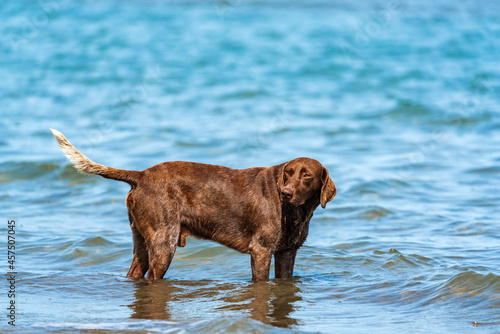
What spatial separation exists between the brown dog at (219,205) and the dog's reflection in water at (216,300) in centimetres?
20

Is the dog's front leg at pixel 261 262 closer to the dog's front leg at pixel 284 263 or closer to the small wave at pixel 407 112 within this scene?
the dog's front leg at pixel 284 263

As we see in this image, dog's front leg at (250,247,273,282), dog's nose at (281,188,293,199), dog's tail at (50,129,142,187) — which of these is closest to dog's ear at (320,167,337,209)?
dog's nose at (281,188,293,199)

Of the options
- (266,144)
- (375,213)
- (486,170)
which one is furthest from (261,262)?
(266,144)

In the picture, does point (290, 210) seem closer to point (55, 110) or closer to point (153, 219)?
point (153, 219)

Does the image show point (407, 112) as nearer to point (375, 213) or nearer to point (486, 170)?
point (486, 170)

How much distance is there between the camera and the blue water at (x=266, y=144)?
21.6 ft

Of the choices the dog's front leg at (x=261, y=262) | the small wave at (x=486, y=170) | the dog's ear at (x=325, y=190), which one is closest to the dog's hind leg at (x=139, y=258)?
the dog's front leg at (x=261, y=262)

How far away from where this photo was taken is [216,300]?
6637 millimetres

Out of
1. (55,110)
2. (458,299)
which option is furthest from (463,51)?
(458,299)

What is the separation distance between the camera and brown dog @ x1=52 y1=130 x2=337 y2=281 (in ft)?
22.5

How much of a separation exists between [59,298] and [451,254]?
4503 millimetres

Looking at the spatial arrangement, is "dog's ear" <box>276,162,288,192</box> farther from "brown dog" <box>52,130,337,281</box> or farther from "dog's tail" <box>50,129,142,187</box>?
"dog's tail" <box>50,129,142,187</box>

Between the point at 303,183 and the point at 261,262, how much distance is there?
95 centimetres

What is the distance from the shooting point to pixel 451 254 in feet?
27.2
